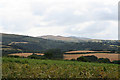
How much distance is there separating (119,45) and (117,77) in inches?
2482

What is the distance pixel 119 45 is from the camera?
234 feet

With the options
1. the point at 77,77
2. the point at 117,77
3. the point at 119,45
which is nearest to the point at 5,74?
the point at 77,77

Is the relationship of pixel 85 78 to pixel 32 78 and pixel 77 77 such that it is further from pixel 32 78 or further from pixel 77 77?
pixel 32 78

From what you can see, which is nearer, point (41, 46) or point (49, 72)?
point (49, 72)

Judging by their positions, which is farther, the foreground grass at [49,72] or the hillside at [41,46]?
→ the hillside at [41,46]

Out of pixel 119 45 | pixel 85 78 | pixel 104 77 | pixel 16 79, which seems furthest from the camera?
→ pixel 119 45

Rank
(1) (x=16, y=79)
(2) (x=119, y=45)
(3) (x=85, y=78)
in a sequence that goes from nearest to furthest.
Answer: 1. (1) (x=16, y=79)
2. (3) (x=85, y=78)
3. (2) (x=119, y=45)

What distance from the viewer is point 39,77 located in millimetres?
9422

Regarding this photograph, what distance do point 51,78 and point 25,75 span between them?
137 centimetres

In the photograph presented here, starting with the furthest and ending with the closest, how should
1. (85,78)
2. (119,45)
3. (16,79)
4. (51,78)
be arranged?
(119,45) → (85,78) → (51,78) → (16,79)

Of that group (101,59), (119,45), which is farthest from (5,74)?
(119,45)

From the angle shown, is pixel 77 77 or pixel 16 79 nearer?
pixel 16 79

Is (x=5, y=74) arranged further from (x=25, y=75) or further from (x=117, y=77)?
(x=117, y=77)

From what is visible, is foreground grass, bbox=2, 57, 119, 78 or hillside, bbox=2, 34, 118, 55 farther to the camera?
hillside, bbox=2, 34, 118, 55
